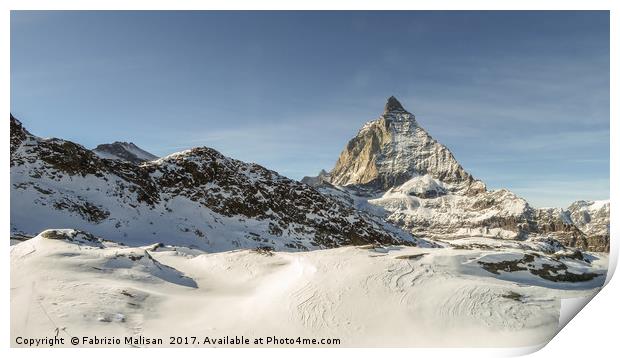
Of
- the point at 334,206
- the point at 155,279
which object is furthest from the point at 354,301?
the point at 334,206

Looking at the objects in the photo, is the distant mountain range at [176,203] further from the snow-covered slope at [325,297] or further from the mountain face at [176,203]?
the snow-covered slope at [325,297]

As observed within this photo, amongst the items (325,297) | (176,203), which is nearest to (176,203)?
(176,203)

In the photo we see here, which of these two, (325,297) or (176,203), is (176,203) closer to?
(176,203)

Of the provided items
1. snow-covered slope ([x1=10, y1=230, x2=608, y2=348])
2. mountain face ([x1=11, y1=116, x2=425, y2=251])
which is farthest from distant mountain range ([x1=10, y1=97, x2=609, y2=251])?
snow-covered slope ([x1=10, y1=230, x2=608, y2=348])

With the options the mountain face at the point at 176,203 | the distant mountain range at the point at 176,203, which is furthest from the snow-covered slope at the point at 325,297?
the mountain face at the point at 176,203

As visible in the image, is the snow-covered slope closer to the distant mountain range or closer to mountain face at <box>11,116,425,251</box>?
the distant mountain range

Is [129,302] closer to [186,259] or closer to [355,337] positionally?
[355,337]

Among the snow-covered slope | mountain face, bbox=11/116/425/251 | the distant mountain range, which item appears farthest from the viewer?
mountain face, bbox=11/116/425/251
